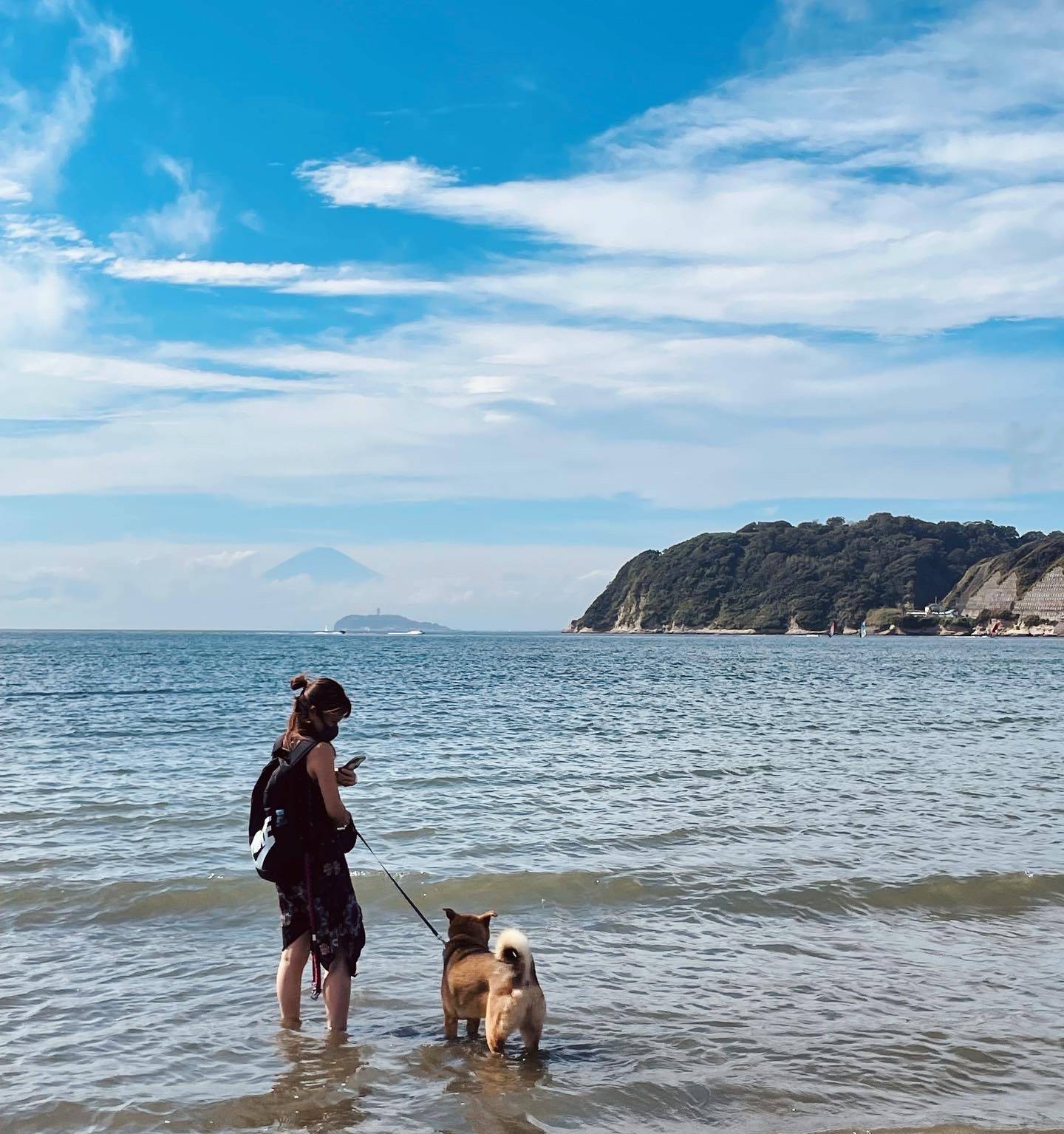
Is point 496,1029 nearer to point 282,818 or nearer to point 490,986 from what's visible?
point 490,986

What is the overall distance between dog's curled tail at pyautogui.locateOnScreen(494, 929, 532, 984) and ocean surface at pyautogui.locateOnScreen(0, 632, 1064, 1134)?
2.00ft

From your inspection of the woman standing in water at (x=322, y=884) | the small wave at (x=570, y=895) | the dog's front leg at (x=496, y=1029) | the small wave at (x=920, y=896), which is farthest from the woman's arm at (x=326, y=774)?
the small wave at (x=920, y=896)

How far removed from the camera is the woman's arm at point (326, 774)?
5930mm

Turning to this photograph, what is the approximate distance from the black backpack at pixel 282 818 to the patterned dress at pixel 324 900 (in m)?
0.05

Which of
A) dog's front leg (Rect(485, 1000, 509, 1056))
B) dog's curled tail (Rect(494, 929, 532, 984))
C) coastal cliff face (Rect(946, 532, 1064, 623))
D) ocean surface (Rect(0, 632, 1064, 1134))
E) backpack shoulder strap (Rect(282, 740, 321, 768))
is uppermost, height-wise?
coastal cliff face (Rect(946, 532, 1064, 623))

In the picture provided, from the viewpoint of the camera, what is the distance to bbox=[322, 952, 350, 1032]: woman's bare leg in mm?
6355

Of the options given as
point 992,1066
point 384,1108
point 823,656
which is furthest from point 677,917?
point 823,656

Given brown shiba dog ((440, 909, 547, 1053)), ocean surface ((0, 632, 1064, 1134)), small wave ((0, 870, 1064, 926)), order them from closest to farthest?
ocean surface ((0, 632, 1064, 1134))
brown shiba dog ((440, 909, 547, 1053))
small wave ((0, 870, 1064, 926))

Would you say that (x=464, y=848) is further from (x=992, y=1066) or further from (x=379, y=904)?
A: (x=992, y=1066)

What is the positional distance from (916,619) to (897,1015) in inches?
7342

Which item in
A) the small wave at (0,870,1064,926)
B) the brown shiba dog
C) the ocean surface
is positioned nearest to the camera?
the ocean surface

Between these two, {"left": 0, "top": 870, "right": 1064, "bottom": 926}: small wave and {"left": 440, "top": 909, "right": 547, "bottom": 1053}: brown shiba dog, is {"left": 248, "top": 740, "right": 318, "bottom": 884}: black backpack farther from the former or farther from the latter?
{"left": 0, "top": 870, "right": 1064, "bottom": 926}: small wave

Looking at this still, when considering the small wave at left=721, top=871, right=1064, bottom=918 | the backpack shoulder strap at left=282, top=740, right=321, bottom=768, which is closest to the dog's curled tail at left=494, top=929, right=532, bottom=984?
the backpack shoulder strap at left=282, top=740, right=321, bottom=768

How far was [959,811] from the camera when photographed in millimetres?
13742
